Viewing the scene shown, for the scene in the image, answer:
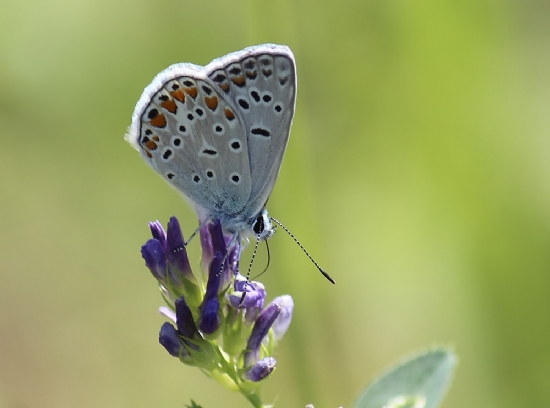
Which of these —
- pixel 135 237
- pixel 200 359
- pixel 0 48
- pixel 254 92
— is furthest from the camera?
pixel 135 237

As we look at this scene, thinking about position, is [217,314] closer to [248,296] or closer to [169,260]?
[248,296]

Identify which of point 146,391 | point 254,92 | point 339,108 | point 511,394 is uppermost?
point 254,92

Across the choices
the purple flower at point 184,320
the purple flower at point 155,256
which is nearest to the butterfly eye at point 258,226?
the purple flower at point 155,256

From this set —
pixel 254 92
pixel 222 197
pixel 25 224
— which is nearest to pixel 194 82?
pixel 254 92

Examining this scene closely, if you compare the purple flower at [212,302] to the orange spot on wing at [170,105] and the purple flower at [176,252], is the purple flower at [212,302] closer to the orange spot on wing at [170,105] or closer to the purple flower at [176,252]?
the purple flower at [176,252]

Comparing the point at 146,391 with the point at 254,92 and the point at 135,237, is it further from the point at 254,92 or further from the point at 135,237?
the point at 254,92

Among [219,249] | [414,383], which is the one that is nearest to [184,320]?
[219,249]

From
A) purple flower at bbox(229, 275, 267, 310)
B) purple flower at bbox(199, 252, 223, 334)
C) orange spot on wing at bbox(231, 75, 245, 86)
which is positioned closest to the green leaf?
purple flower at bbox(229, 275, 267, 310)
